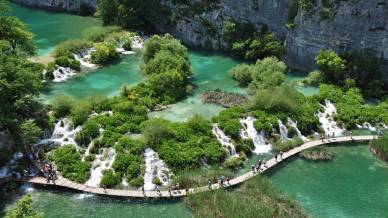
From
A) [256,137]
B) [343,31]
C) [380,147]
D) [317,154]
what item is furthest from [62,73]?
[380,147]

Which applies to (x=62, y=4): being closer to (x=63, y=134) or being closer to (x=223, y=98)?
(x=223, y=98)

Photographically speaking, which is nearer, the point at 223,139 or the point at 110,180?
the point at 110,180

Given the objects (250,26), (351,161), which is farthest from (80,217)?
(250,26)

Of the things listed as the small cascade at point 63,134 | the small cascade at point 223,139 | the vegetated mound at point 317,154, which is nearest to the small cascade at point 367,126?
the vegetated mound at point 317,154

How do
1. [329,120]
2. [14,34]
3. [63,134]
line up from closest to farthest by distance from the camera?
[63,134] → [329,120] → [14,34]

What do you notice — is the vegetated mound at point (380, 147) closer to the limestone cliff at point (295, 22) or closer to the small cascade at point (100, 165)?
the limestone cliff at point (295, 22)

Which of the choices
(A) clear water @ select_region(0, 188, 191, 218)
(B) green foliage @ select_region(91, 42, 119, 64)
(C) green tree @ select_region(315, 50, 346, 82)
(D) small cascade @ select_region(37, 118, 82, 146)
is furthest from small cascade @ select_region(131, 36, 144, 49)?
(A) clear water @ select_region(0, 188, 191, 218)

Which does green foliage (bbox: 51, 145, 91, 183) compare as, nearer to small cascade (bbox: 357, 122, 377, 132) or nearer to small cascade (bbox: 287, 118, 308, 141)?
small cascade (bbox: 287, 118, 308, 141)
